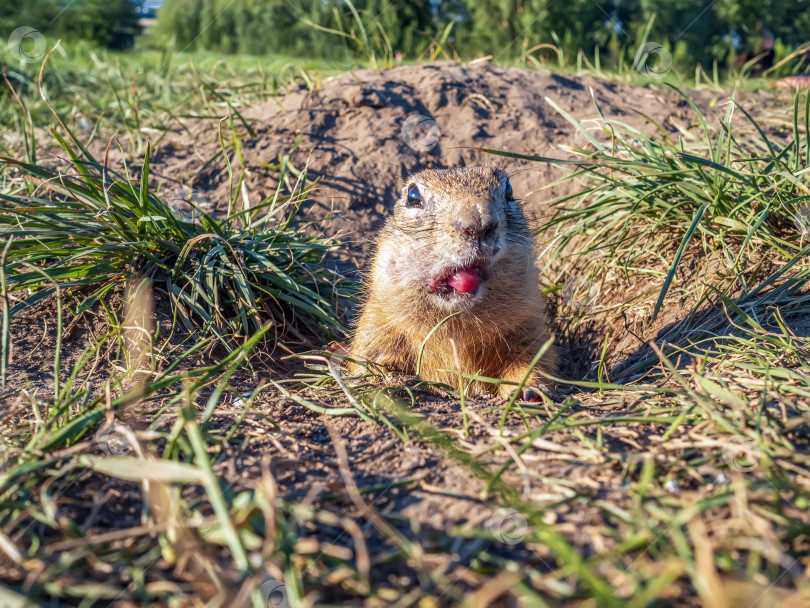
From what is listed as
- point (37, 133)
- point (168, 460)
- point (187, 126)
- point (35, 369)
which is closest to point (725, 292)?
point (168, 460)

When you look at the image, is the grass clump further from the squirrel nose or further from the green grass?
the squirrel nose

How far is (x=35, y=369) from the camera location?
114 inches

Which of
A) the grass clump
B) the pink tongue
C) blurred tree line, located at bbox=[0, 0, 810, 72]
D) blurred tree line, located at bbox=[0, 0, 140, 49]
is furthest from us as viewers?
blurred tree line, located at bbox=[0, 0, 140, 49]

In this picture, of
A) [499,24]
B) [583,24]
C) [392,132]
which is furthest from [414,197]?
[583,24]

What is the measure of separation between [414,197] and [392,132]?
193 cm

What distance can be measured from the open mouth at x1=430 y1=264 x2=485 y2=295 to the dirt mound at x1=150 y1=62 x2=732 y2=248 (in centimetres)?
168

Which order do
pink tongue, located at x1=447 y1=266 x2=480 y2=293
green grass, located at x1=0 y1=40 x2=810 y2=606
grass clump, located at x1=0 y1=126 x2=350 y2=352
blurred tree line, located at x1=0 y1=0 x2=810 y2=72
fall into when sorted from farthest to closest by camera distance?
blurred tree line, located at x1=0 y1=0 x2=810 y2=72
grass clump, located at x1=0 y1=126 x2=350 y2=352
pink tongue, located at x1=447 y1=266 x2=480 y2=293
green grass, located at x1=0 y1=40 x2=810 y2=606

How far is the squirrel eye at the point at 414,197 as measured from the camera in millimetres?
3283

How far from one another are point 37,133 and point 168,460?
184 inches

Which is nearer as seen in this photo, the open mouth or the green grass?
the green grass

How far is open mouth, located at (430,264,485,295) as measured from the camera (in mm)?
2879

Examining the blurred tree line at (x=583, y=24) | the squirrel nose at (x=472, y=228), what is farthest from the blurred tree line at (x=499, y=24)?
the squirrel nose at (x=472, y=228)

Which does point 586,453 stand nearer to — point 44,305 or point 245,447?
point 245,447

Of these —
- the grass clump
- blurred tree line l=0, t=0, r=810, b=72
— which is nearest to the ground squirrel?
Answer: the grass clump
